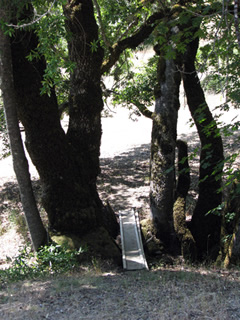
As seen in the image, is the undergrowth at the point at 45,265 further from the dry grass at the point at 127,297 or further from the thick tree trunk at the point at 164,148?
the thick tree trunk at the point at 164,148

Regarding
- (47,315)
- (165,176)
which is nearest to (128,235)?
(165,176)

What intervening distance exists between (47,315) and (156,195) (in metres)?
4.75

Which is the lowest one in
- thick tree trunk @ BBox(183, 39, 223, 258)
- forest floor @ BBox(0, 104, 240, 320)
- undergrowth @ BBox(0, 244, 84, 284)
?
forest floor @ BBox(0, 104, 240, 320)

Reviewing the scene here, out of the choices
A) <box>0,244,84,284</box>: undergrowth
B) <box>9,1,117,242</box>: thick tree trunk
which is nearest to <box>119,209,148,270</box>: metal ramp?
<box>9,1,117,242</box>: thick tree trunk

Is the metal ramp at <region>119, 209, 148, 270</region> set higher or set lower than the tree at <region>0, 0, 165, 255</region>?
lower

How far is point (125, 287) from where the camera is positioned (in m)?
5.31

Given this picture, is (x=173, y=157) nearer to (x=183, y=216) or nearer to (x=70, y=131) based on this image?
(x=183, y=216)

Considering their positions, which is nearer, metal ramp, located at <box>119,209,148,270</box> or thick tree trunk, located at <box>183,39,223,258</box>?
metal ramp, located at <box>119,209,148,270</box>

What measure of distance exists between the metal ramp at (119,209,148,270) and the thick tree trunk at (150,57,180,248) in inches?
24.4

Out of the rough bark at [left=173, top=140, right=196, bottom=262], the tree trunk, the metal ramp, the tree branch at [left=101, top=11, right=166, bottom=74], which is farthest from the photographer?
the tree branch at [left=101, top=11, right=166, bottom=74]

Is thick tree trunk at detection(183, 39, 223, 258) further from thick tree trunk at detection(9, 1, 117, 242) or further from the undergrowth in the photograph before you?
the undergrowth

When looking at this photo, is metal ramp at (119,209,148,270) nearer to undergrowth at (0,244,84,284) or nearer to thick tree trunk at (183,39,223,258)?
undergrowth at (0,244,84,284)

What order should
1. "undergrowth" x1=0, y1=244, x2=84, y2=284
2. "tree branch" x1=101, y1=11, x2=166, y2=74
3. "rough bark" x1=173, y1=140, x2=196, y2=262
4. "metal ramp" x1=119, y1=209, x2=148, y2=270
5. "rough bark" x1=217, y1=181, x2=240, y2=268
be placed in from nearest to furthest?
1. "undergrowth" x1=0, y1=244, x2=84, y2=284
2. "rough bark" x1=217, y1=181, x2=240, y2=268
3. "metal ramp" x1=119, y1=209, x2=148, y2=270
4. "rough bark" x1=173, y1=140, x2=196, y2=262
5. "tree branch" x1=101, y1=11, x2=166, y2=74

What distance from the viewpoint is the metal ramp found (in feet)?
24.2
